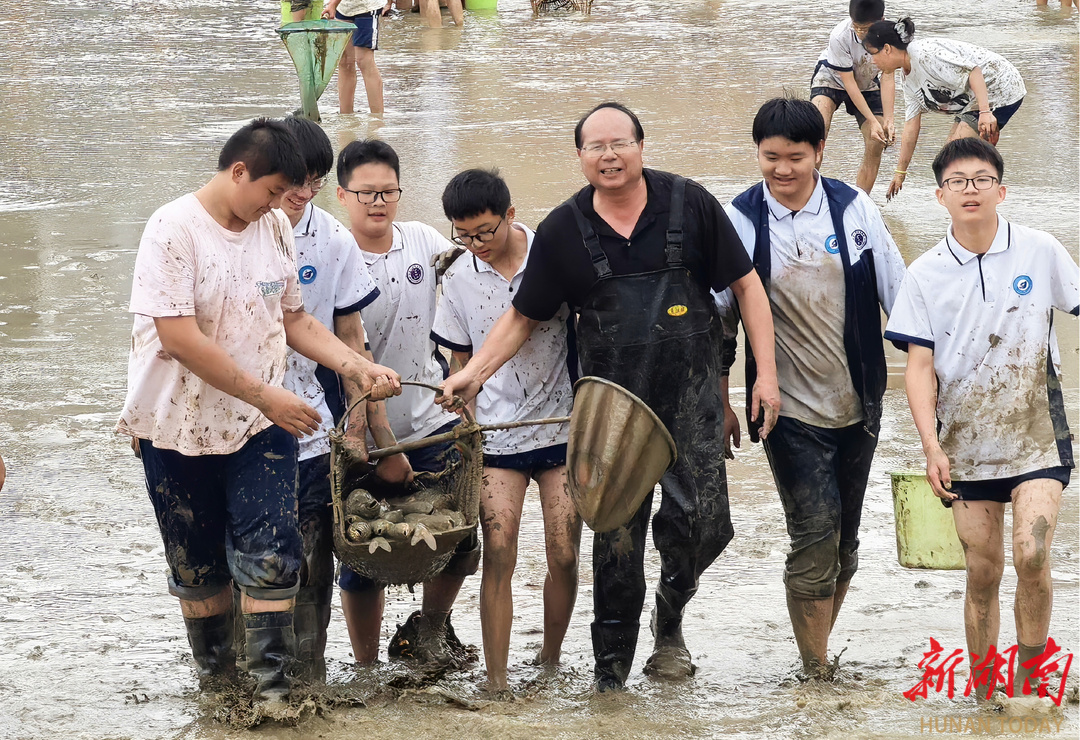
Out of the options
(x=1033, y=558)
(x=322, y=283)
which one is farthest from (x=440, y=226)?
(x=1033, y=558)

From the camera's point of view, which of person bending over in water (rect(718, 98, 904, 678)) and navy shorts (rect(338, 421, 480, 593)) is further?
navy shorts (rect(338, 421, 480, 593))

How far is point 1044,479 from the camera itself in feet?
12.8

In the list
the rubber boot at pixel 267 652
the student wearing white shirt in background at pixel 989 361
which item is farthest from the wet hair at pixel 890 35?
the rubber boot at pixel 267 652

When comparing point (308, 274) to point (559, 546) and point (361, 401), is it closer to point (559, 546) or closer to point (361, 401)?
point (361, 401)

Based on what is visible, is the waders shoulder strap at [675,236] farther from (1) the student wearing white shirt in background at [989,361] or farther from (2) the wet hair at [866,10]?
(2) the wet hair at [866,10]

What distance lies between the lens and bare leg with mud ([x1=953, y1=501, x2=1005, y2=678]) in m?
3.95

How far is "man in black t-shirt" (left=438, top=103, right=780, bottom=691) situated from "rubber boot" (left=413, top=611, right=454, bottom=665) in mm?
597

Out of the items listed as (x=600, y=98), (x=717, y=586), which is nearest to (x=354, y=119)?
(x=600, y=98)

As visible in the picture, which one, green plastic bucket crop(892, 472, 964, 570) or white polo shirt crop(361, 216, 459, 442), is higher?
white polo shirt crop(361, 216, 459, 442)

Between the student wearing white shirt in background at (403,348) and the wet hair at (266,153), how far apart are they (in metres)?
0.66

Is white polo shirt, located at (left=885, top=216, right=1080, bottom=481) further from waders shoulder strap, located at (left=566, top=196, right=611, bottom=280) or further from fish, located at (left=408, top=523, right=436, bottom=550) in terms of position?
fish, located at (left=408, top=523, right=436, bottom=550)

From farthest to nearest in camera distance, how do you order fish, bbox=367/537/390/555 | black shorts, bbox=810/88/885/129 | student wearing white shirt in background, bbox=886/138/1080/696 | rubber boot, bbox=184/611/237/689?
1. black shorts, bbox=810/88/885/129
2. rubber boot, bbox=184/611/237/689
3. student wearing white shirt in background, bbox=886/138/1080/696
4. fish, bbox=367/537/390/555

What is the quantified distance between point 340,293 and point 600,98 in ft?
30.7

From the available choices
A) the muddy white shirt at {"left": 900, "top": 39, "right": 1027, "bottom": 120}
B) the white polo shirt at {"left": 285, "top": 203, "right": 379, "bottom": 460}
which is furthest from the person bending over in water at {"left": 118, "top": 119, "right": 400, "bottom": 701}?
the muddy white shirt at {"left": 900, "top": 39, "right": 1027, "bottom": 120}
